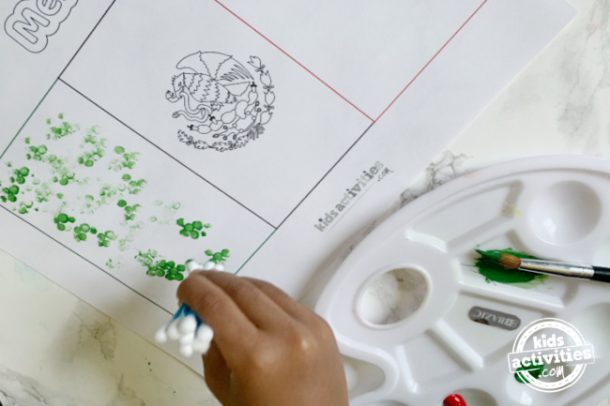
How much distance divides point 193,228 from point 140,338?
0.38 feet

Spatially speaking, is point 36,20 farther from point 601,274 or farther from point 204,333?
point 601,274

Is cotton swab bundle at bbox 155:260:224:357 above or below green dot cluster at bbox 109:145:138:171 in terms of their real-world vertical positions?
below

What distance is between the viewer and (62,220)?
51 cm

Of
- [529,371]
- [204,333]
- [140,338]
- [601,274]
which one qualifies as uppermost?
[601,274]

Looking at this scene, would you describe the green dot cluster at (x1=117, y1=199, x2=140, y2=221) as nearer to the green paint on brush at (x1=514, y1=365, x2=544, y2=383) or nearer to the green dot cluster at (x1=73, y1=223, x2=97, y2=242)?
the green dot cluster at (x1=73, y1=223, x2=97, y2=242)

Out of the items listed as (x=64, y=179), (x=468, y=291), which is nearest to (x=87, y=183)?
(x=64, y=179)

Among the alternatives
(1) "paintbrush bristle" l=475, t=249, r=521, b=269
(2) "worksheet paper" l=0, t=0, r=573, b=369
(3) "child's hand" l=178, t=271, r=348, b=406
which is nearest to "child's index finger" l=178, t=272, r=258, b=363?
(3) "child's hand" l=178, t=271, r=348, b=406

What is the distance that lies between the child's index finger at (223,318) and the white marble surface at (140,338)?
0.16 metres

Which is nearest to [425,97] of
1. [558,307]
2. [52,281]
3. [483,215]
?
[483,215]

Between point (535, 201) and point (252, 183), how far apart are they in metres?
0.23

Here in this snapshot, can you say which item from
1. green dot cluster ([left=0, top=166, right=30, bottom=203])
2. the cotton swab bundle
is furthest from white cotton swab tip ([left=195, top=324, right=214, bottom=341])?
green dot cluster ([left=0, top=166, right=30, bottom=203])

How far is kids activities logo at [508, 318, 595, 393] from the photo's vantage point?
529 millimetres

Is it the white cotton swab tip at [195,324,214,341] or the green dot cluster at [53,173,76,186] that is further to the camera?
the green dot cluster at [53,173,76,186]

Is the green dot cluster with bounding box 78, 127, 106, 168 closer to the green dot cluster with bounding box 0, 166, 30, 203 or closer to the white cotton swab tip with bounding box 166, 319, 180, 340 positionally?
the green dot cluster with bounding box 0, 166, 30, 203
